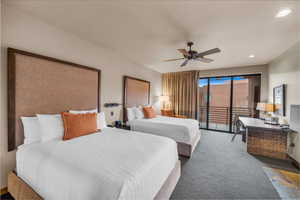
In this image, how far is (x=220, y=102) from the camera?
5.06 m

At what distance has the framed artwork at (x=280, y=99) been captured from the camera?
2.91m

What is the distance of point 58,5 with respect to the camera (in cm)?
171

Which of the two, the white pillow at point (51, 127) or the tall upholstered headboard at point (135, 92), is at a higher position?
the tall upholstered headboard at point (135, 92)

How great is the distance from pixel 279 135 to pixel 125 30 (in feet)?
13.2

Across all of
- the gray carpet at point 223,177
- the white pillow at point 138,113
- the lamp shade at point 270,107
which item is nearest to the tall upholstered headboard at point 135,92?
the white pillow at point 138,113

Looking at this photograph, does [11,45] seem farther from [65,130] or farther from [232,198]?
[232,198]

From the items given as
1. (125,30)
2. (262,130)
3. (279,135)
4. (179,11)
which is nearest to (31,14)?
(125,30)

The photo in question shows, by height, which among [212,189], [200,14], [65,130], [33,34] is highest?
[200,14]

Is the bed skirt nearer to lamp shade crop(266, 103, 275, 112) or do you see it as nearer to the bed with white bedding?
the bed with white bedding

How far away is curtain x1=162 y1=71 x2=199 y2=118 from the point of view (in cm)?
521

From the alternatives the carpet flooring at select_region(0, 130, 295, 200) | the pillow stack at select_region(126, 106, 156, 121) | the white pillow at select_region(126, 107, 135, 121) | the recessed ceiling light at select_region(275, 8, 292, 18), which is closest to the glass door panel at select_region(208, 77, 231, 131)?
the carpet flooring at select_region(0, 130, 295, 200)

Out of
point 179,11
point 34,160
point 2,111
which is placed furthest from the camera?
point 179,11

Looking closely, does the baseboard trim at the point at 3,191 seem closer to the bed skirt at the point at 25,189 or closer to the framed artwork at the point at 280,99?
the bed skirt at the point at 25,189

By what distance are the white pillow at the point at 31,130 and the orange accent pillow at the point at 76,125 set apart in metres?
0.33
